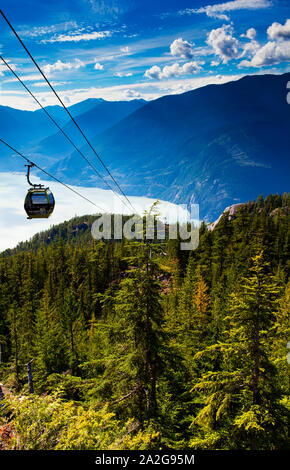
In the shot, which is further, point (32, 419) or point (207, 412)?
point (207, 412)

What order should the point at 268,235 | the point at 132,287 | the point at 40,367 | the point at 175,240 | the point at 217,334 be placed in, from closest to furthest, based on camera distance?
the point at 132,287 → the point at 217,334 → the point at 40,367 → the point at 268,235 → the point at 175,240

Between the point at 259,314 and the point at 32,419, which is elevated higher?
the point at 259,314

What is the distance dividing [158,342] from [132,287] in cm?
255

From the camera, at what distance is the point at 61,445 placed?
6223 mm

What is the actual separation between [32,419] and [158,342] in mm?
5879

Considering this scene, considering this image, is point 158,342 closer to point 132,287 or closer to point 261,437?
point 132,287

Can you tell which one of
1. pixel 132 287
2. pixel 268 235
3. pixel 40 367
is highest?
pixel 268 235

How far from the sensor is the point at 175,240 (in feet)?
186
